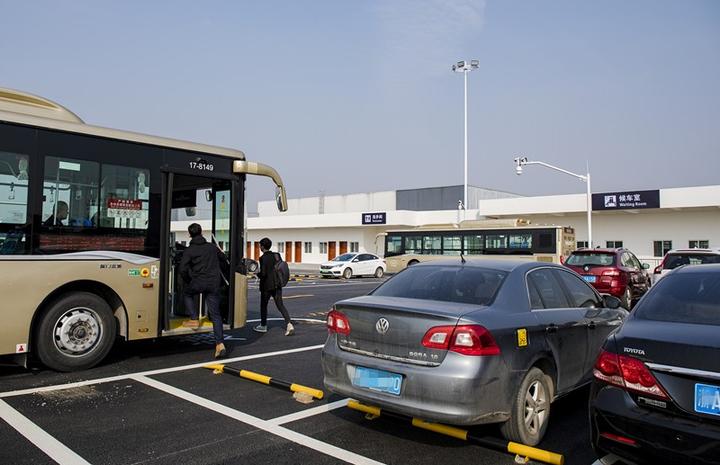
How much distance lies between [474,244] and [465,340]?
2673 centimetres

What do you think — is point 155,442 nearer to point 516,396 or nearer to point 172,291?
point 516,396

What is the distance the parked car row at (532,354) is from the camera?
324 cm

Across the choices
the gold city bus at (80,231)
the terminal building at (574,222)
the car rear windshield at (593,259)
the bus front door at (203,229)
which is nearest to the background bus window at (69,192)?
the gold city bus at (80,231)

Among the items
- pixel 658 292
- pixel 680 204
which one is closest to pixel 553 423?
pixel 658 292

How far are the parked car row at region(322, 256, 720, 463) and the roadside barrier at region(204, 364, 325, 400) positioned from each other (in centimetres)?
112

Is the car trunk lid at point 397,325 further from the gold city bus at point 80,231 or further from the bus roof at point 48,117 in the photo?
the bus roof at point 48,117

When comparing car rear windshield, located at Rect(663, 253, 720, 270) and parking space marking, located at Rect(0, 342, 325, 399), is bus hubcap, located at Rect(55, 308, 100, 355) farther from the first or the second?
car rear windshield, located at Rect(663, 253, 720, 270)

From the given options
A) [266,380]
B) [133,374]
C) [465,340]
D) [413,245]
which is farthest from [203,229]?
[413,245]

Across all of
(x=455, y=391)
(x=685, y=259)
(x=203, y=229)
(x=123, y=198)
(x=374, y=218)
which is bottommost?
(x=455, y=391)

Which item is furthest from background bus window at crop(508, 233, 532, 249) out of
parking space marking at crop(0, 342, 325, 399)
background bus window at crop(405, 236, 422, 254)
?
parking space marking at crop(0, 342, 325, 399)

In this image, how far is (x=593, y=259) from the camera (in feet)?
48.7

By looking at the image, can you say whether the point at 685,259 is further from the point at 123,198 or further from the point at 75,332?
the point at 75,332

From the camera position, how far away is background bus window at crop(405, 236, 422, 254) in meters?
32.7

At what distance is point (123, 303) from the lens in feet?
24.3
